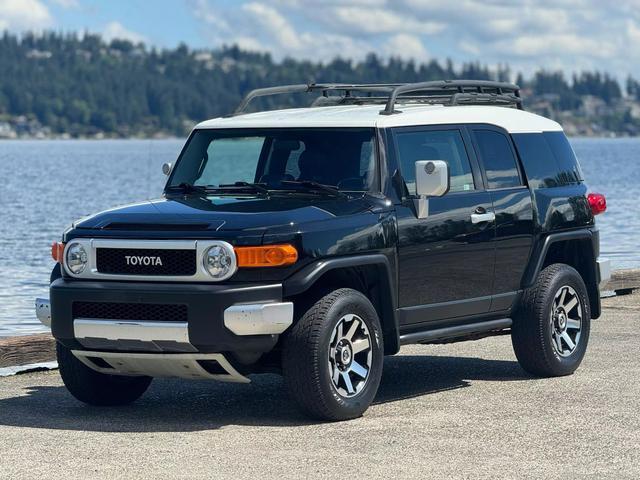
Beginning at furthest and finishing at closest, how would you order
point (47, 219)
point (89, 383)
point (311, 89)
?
point (47, 219) → point (311, 89) → point (89, 383)

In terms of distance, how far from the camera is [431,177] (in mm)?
9641

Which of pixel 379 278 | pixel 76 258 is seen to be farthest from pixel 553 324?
pixel 76 258

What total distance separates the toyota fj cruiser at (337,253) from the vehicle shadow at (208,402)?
260 mm

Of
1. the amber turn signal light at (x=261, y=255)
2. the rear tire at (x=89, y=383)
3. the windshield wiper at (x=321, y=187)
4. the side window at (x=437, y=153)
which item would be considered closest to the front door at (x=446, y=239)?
the side window at (x=437, y=153)

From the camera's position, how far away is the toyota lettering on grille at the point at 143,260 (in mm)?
9094

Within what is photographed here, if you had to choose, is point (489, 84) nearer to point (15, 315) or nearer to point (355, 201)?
point (355, 201)

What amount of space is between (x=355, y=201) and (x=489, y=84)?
222cm

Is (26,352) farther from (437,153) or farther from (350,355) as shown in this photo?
(437,153)

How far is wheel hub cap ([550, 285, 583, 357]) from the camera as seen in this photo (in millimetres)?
11143

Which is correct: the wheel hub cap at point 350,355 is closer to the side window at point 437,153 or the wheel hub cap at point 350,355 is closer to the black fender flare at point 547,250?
the side window at point 437,153

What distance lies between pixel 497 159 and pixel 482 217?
0.67m

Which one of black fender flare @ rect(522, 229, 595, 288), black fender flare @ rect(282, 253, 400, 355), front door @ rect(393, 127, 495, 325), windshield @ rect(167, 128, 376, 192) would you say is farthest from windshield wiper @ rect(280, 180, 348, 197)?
black fender flare @ rect(522, 229, 595, 288)

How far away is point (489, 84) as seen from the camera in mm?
11414

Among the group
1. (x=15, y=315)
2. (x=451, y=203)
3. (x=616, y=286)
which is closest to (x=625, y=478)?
(x=451, y=203)
